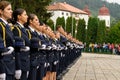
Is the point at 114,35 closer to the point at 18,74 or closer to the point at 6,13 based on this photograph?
the point at 18,74

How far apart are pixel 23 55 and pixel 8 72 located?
1165mm

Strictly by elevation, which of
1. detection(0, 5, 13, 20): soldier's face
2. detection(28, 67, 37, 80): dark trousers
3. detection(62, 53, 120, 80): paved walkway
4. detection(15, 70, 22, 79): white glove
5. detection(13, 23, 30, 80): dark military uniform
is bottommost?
detection(62, 53, 120, 80): paved walkway

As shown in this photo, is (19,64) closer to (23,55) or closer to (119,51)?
(23,55)

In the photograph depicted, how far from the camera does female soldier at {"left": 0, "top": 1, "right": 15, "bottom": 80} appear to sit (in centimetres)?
691

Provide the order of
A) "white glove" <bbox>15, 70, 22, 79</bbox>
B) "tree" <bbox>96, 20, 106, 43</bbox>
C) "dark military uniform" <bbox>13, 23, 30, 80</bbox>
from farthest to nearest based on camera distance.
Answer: "tree" <bbox>96, 20, 106, 43</bbox> < "dark military uniform" <bbox>13, 23, 30, 80</bbox> < "white glove" <bbox>15, 70, 22, 79</bbox>

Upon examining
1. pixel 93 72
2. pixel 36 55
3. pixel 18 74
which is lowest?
pixel 93 72

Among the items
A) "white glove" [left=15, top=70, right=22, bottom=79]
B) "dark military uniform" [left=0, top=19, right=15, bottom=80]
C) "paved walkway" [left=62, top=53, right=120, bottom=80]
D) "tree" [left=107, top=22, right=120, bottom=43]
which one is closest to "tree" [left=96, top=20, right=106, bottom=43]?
"tree" [left=107, top=22, right=120, bottom=43]

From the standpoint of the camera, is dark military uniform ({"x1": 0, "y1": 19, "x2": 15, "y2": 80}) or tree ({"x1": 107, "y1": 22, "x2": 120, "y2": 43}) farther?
tree ({"x1": 107, "y1": 22, "x2": 120, "y2": 43})

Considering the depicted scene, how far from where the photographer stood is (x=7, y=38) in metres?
7.18

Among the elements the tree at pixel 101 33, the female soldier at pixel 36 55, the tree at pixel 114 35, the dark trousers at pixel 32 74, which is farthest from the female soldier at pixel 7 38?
the tree at pixel 114 35

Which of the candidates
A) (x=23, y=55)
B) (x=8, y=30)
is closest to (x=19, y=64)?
(x=23, y=55)

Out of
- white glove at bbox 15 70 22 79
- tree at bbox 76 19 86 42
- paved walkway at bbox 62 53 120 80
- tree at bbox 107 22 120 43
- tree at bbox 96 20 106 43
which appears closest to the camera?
white glove at bbox 15 70 22 79

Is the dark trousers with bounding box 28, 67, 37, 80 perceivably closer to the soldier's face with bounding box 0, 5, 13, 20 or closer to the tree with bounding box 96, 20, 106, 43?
the soldier's face with bounding box 0, 5, 13, 20

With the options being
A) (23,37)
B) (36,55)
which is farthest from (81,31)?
(23,37)
